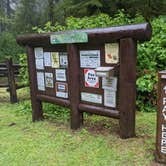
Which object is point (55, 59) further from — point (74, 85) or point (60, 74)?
point (74, 85)

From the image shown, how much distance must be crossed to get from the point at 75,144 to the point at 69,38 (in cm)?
163

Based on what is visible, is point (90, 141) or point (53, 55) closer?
point (90, 141)

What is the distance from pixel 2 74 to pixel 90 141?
470 centimetres

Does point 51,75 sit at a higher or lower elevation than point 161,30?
lower

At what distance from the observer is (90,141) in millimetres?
4535

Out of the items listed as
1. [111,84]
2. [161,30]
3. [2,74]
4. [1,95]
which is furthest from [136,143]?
[1,95]

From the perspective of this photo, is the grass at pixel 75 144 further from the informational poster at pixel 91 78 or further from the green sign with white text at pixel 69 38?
the green sign with white text at pixel 69 38

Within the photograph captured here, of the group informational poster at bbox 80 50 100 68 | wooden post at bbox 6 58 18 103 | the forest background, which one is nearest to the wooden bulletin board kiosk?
informational poster at bbox 80 50 100 68

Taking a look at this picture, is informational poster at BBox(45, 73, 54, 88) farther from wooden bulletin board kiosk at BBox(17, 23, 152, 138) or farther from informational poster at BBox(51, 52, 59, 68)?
informational poster at BBox(51, 52, 59, 68)

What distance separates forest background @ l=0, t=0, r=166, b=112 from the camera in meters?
6.33

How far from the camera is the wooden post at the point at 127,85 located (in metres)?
4.14

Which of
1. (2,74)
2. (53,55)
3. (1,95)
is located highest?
(53,55)

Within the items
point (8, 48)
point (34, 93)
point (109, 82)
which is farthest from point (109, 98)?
point (8, 48)

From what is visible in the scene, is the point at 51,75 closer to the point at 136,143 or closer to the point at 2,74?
the point at 136,143
